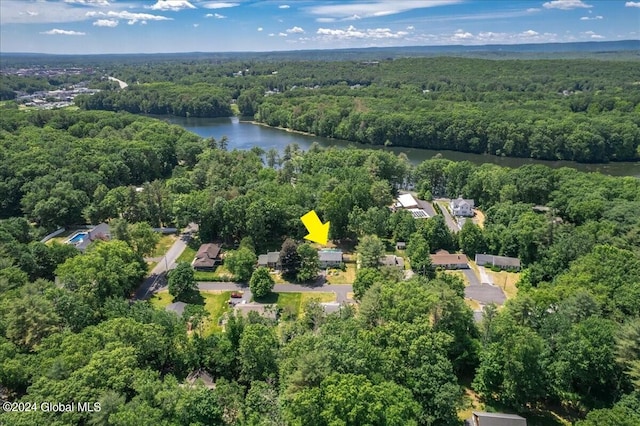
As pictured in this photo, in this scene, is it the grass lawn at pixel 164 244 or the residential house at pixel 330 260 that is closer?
the residential house at pixel 330 260

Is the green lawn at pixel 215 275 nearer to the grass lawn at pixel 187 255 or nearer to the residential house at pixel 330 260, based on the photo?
the grass lawn at pixel 187 255

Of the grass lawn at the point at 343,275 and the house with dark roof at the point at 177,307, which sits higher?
the house with dark roof at the point at 177,307

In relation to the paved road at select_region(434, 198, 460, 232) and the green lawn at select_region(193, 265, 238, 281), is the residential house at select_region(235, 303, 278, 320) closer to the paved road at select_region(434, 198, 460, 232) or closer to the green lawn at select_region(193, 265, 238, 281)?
the green lawn at select_region(193, 265, 238, 281)

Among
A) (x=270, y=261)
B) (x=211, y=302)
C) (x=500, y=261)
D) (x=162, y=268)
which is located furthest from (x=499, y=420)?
(x=162, y=268)

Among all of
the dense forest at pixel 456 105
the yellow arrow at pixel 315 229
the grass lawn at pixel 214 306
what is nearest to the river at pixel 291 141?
the dense forest at pixel 456 105

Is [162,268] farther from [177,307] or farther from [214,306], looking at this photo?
→ [214,306]

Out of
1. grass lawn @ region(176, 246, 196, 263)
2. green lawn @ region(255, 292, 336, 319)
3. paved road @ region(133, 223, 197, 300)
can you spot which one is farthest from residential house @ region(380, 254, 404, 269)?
paved road @ region(133, 223, 197, 300)

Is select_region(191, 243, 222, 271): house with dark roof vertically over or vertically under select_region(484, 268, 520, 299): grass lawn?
over
